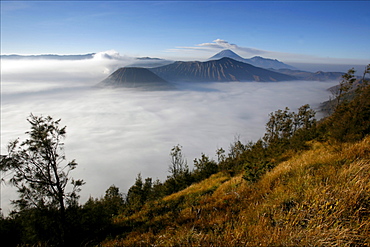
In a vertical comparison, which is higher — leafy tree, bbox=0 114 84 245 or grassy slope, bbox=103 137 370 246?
grassy slope, bbox=103 137 370 246

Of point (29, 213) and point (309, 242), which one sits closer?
point (309, 242)

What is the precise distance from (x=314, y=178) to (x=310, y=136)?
46.9 ft

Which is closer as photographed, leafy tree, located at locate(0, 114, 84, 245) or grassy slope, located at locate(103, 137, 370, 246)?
grassy slope, located at locate(103, 137, 370, 246)

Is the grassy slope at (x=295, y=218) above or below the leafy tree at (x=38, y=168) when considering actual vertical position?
above

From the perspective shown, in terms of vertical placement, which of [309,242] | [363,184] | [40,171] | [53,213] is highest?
→ [363,184]

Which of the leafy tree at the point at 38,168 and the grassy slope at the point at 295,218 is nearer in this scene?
the grassy slope at the point at 295,218

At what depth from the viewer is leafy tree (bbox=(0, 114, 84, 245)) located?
620 inches

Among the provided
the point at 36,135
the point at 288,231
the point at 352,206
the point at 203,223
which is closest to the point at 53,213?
the point at 36,135

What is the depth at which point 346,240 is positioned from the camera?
306 cm

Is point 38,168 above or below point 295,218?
below

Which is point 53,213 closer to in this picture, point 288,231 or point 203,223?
point 203,223

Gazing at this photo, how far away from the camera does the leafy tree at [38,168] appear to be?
15.7 metres

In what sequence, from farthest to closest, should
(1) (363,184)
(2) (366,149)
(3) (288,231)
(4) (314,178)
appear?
(2) (366,149)
(4) (314,178)
(1) (363,184)
(3) (288,231)

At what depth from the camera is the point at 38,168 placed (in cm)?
1650
